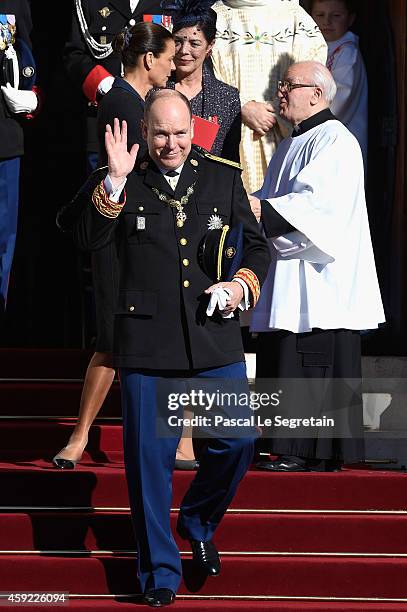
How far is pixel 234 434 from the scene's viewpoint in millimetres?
5211

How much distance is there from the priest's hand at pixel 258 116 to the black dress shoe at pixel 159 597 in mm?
2700

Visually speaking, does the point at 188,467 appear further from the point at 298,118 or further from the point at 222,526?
the point at 298,118

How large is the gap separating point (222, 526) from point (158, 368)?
0.90 metres

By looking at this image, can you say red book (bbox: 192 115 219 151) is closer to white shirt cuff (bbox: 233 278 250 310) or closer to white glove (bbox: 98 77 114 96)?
white glove (bbox: 98 77 114 96)

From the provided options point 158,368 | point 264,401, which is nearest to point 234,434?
point 158,368

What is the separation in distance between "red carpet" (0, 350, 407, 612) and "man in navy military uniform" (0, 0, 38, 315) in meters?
1.47

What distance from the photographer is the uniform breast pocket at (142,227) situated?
530 centimetres

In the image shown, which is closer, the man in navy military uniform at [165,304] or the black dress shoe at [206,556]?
the man in navy military uniform at [165,304]

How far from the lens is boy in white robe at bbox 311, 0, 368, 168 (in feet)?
26.1

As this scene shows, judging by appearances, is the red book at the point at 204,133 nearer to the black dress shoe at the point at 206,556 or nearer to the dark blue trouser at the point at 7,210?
the dark blue trouser at the point at 7,210

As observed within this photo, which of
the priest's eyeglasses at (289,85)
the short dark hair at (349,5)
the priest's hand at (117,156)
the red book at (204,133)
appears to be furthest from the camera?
the short dark hair at (349,5)

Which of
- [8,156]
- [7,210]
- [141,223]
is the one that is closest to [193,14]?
[8,156]

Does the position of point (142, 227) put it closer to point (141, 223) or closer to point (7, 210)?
point (141, 223)

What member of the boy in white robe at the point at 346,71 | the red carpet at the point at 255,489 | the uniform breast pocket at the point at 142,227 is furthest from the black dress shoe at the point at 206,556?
the boy in white robe at the point at 346,71
